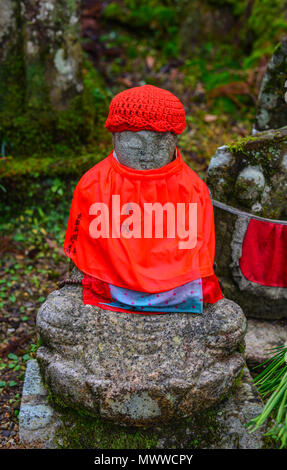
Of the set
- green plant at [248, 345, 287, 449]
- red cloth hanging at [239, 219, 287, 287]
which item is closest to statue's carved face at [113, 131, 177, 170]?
red cloth hanging at [239, 219, 287, 287]

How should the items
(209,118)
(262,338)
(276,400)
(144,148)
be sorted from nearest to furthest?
(276,400), (144,148), (262,338), (209,118)

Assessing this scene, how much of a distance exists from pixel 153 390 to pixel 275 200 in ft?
5.35

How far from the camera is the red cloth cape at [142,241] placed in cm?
281

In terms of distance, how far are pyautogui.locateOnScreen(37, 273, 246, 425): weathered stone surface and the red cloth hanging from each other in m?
0.72

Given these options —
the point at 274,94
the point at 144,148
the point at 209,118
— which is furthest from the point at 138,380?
the point at 209,118

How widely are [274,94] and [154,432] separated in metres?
2.63

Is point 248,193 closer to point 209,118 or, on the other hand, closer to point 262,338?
point 262,338

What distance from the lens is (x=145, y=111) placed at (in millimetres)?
2643

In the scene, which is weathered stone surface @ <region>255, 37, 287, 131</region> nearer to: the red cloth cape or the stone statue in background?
the stone statue in background

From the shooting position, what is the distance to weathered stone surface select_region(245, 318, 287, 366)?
11.4 ft

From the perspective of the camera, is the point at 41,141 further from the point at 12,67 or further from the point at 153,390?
the point at 153,390

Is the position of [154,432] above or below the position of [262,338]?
below

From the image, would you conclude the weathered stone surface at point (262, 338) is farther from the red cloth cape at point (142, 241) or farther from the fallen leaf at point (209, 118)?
the fallen leaf at point (209, 118)

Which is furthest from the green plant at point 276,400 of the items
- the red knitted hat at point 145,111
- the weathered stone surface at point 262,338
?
the red knitted hat at point 145,111
